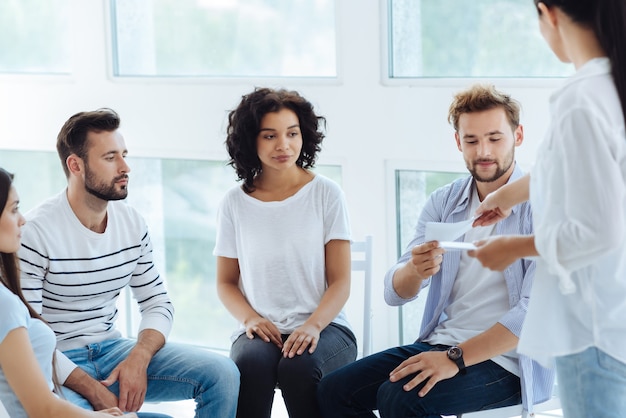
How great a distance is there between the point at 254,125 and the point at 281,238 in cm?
33

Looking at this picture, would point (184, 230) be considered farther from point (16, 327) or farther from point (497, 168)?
point (16, 327)

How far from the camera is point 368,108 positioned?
281 cm

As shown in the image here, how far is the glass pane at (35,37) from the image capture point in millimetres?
3451

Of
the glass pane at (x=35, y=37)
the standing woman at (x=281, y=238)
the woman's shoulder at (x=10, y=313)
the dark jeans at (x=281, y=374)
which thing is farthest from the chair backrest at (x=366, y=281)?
the glass pane at (x=35, y=37)

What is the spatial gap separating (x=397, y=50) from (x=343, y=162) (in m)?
0.42

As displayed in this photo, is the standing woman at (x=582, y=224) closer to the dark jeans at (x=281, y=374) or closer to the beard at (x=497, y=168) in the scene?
the beard at (x=497, y=168)

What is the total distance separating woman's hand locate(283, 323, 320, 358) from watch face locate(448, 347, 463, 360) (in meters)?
0.41

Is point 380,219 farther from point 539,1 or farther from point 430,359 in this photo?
point 539,1

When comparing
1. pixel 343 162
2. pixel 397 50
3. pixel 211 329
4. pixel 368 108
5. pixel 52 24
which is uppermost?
pixel 52 24

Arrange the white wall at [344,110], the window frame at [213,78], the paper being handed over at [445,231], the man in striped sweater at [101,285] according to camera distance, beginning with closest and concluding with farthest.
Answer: the paper being handed over at [445,231] → the man in striped sweater at [101,285] → the white wall at [344,110] → the window frame at [213,78]

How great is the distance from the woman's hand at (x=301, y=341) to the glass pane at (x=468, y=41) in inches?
38.1

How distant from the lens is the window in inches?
130

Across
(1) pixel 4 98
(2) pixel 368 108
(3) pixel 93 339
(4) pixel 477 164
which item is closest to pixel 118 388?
(3) pixel 93 339

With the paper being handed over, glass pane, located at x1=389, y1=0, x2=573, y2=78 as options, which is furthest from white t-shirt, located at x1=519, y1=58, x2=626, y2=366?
glass pane, located at x1=389, y1=0, x2=573, y2=78
